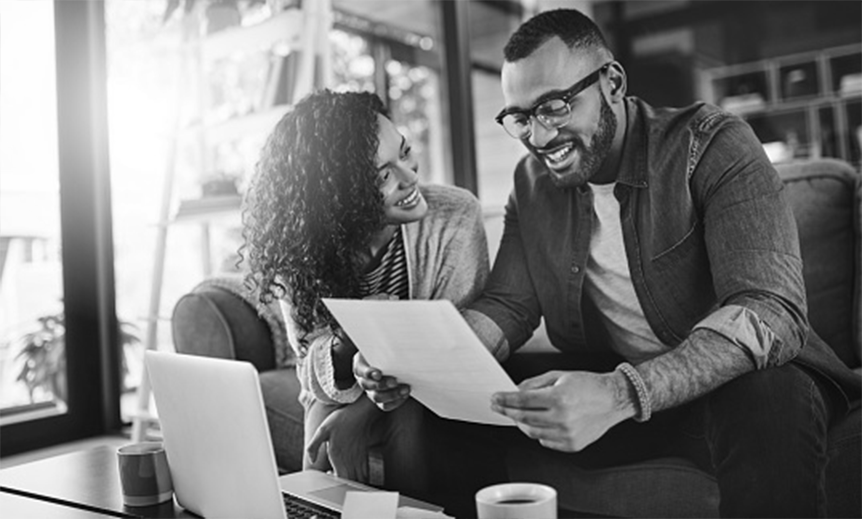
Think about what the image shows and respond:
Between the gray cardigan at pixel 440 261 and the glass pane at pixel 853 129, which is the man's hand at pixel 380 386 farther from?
the glass pane at pixel 853 129

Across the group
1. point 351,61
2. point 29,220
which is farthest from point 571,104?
point 351,61

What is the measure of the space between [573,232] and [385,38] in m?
2.95

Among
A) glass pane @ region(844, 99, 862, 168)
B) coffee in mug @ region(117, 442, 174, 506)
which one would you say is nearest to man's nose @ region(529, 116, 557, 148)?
coffee in mug @ region(117, 442, 174, 506)

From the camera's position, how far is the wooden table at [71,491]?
1.04 metres

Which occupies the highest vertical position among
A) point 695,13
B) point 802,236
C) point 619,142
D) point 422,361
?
point 695,13

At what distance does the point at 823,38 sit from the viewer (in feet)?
16.2

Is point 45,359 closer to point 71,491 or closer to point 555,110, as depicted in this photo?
point 71,491

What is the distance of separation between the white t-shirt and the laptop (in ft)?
1.95

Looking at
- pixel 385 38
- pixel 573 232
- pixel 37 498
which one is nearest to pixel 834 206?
pixel 573 232

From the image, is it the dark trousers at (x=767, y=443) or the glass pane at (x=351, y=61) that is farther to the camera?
the glass pane at (x=351, y=61)

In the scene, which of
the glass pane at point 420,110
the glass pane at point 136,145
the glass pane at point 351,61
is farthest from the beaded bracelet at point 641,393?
the glass pane at point 420,110

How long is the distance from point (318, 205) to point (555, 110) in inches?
18.9

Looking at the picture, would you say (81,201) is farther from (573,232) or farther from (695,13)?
(695,13)

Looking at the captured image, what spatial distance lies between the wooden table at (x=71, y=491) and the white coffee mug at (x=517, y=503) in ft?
1.38
